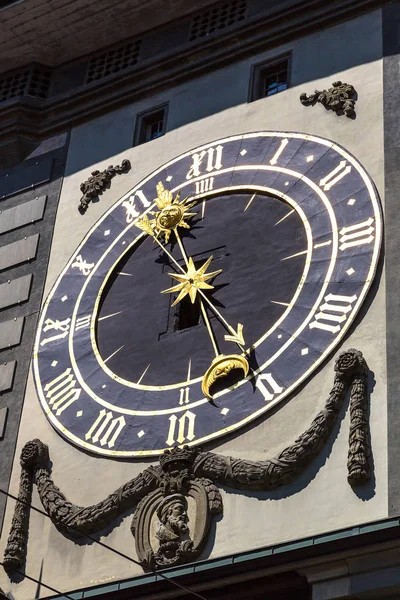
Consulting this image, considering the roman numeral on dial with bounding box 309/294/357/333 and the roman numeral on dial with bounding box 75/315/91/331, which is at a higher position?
the roman numeral on dial with bounding box 75/315/91/331

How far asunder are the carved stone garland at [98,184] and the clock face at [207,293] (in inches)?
14.7

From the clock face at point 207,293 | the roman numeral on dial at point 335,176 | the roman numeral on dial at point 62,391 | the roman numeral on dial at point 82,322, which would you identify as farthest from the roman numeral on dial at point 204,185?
the roman numeral on dial at point 62,391

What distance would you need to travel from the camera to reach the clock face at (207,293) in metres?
14.3

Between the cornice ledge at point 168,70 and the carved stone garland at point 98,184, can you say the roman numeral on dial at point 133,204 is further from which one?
the cornice ledge at point 168,70

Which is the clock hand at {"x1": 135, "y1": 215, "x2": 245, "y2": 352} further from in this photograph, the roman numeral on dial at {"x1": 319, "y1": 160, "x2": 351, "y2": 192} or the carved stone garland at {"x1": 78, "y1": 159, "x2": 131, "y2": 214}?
the roman numeral on dial at {"x1": 319, "y1": 160, "x2": 351, "y2": 192}

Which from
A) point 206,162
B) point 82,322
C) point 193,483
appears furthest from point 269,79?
point 193,483

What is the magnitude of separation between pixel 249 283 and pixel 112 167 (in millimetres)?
2697

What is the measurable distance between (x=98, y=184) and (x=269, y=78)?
2022mm

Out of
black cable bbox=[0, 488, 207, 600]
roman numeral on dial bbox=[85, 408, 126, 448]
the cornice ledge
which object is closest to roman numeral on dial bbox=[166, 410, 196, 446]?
roman numeral on dial bbox=[85, 408, 126, 448]

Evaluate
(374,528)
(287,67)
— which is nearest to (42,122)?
(287,67)

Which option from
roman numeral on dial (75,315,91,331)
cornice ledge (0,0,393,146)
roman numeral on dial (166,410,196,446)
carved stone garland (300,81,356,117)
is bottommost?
roman numeral on dial (166,410,196,446)

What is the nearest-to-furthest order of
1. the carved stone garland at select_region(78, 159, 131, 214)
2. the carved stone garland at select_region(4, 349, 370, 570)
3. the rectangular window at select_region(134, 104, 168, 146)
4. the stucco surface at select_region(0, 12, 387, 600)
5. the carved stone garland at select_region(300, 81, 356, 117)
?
the stucco surface at select_region(0, 12, 387, 600) < the carved stone garland at select_region(4, 349, 370, 570) < the carved stone garland at select_region(300, 81, 356, 117) < the carved stone garland at select_region(78, 159, 131, 214) < the rectangular window at select_region(134, 104, 168, 146)

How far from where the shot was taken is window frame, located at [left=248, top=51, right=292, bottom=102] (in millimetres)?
16641

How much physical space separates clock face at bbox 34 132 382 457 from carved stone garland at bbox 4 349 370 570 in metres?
0.33
